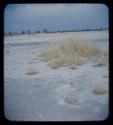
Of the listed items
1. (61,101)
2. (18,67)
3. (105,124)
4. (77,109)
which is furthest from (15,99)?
(105,124)

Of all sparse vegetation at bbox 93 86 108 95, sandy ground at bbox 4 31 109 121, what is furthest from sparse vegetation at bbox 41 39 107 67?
sparse vegetation at bbox 93 86 108 95

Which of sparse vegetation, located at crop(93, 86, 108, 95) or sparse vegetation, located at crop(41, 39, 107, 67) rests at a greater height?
sparse vegetation, located at crop(41, 39, 107, 67)

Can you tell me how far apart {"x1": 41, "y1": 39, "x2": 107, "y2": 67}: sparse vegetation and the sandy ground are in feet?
0.14

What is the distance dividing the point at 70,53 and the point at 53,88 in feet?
1.03

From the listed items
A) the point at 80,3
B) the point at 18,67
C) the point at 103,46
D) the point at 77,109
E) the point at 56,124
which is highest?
the point at 80,3

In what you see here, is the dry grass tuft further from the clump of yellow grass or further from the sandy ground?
the clump of yellow grass

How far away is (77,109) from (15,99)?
19.6 inches

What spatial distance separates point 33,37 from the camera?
1769 millimetres

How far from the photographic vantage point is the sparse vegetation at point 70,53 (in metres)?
1.68

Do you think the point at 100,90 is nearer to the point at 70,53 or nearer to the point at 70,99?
the point at 70,99

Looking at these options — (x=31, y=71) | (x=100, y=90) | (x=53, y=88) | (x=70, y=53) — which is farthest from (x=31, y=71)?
(x=100, y=90)

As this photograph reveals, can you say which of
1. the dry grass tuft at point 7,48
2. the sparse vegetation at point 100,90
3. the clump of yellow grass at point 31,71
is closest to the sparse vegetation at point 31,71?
the clump of yellow grass at point 31,71

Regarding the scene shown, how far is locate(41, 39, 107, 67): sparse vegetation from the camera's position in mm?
1682

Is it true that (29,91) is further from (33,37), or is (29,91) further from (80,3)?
(80,3)
